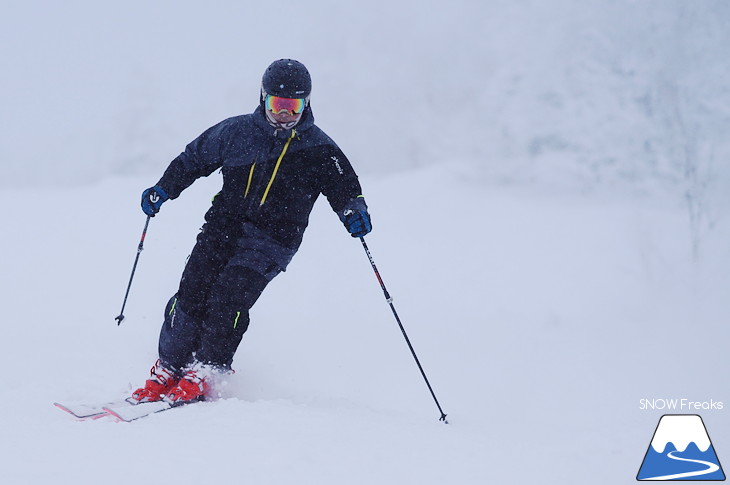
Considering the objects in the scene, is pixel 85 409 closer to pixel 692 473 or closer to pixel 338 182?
pixel 338 182

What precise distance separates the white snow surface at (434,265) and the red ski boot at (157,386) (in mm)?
286

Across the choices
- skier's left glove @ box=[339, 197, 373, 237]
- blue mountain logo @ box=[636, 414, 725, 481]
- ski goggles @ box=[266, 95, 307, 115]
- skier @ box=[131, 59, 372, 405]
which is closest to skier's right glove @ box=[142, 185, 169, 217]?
skier @ box=[131, 59, 372, 405]

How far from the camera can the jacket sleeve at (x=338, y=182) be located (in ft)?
13.3

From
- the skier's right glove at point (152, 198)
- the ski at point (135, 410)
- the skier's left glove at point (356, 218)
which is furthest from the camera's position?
the skier's right glove at point (152, 198)

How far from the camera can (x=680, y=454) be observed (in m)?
3.14

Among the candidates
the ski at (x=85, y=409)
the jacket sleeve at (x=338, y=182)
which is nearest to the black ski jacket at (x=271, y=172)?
the jacket sleeve at (x=338, y=182)

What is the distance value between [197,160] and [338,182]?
1.08 meters

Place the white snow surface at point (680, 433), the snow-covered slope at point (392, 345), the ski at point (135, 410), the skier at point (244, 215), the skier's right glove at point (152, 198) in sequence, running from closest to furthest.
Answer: the snow-covered slope at point (392, 345), the ski at point (135, 410), the white snow surface at point (680, 433), the skier at point (244, 215), the skier's right glove at point (152, 198)

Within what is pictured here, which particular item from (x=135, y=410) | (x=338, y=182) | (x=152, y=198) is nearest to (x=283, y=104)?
(x=338, y=182)

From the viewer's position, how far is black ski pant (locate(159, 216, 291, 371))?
389 centimetres

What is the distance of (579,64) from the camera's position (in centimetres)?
1780

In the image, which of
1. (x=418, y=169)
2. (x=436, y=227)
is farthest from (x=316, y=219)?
(x=418, y=169)

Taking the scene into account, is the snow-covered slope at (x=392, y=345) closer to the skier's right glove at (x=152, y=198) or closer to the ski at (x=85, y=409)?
the ski at (x=85, y=409)

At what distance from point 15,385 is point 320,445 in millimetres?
2471
